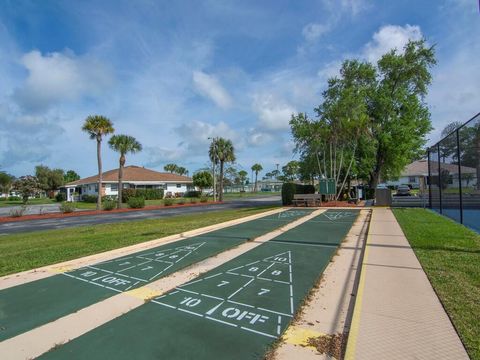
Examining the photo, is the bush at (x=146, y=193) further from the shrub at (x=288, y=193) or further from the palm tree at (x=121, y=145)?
the shrub at (x=288, y=193)

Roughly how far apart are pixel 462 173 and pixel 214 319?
10.5 metres

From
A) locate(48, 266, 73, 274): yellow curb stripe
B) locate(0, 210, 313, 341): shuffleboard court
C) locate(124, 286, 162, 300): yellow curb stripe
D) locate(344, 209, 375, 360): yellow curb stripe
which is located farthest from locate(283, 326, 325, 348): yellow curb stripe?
locate(48, 266, 73, 274): yellow curb stripe

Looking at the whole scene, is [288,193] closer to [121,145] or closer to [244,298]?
[121,145]

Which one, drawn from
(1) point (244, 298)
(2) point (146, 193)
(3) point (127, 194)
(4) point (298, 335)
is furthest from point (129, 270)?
(2) point (146, 193)

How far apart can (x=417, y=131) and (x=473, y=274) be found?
2700cm

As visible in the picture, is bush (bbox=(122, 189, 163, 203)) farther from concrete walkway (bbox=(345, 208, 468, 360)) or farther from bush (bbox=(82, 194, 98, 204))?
concrete walkway (bbox=(345, 208, 468, 360))

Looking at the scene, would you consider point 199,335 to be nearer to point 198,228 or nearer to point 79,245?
point 79,245

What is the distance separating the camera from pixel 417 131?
28.9 meters

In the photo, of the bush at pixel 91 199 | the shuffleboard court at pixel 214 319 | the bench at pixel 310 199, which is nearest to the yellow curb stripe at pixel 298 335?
the shuffleboard court at pixel 214 319

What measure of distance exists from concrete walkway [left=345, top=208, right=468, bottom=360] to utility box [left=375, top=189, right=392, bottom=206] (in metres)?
16.0

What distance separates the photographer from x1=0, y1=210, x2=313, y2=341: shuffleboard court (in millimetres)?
4551

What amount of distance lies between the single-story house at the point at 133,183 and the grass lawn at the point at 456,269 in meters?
42.0

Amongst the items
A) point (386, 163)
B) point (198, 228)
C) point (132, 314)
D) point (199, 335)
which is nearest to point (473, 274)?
point (199, 335)

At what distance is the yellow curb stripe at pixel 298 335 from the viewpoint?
11.8 feet
